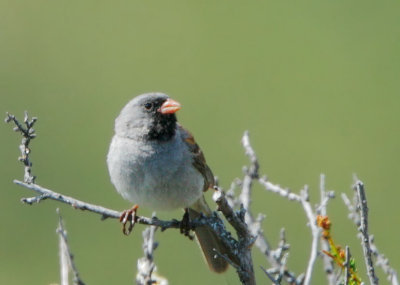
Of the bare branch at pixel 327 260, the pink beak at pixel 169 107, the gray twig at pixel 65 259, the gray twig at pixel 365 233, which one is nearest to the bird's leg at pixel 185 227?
the pink beak at pixel 169 107

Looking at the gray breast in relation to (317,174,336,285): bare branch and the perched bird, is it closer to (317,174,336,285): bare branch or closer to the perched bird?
the perched bird

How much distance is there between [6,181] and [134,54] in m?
3.01

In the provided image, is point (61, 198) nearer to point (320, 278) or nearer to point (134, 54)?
point (320, 278)

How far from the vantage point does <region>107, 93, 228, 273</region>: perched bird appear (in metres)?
4.66

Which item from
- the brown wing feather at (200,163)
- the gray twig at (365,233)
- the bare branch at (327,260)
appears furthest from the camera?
the brown wing feather at (200,163)

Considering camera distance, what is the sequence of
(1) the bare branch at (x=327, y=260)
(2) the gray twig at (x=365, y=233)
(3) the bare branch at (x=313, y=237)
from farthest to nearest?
(1) the bare branch at (x=327, y=260) < (3) the bare branch at (x=313, y=237) < (2) the gray twig at (x=365, y=233)

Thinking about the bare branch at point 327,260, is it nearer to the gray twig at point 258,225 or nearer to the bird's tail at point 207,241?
the gray twig at point 258,225

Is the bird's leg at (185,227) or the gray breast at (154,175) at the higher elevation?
the gray breast at (154,175)

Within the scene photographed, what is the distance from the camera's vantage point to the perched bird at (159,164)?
4.66m

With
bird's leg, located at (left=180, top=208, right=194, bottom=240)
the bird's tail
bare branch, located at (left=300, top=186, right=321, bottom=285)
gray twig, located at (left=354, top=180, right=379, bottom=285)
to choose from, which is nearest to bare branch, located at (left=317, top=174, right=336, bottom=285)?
bare branch, located at (left=300, top=186, right=321, bottom=285)

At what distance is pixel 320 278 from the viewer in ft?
26.5

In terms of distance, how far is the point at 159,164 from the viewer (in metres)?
4.70

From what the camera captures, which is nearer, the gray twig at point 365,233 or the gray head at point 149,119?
the gray twig at point 365,233

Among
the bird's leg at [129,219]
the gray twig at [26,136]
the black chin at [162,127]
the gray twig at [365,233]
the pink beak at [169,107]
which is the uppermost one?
the pink beak at [169,107]
